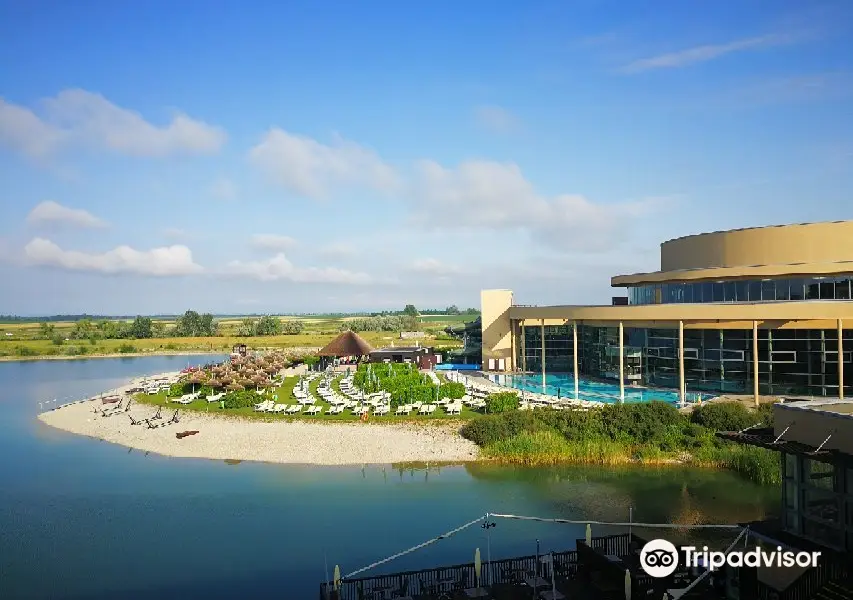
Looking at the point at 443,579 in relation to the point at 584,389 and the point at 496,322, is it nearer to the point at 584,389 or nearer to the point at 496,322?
the point at 584,389

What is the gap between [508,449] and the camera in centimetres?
2955

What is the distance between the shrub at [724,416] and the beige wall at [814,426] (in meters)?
17.9

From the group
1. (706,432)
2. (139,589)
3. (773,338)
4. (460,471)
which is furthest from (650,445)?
(139,589)

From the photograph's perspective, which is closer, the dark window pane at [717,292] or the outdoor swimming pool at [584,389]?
the outdoor swimming pool at [584,389]

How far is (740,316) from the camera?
112 ft

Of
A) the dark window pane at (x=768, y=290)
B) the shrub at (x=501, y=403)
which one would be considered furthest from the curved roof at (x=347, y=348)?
the dark window pane at (x=768, y=290)

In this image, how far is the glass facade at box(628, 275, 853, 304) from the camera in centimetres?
3556

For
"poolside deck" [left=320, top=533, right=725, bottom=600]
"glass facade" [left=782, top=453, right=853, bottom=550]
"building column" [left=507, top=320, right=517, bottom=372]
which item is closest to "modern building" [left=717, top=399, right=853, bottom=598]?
"glass facade" [left=782, top=453, right=853, bottom=550]

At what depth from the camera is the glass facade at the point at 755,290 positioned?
1400 inches

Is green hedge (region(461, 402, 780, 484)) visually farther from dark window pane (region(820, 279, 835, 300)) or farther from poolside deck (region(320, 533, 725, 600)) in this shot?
poolside deck (region(320, 533, 725, 600))

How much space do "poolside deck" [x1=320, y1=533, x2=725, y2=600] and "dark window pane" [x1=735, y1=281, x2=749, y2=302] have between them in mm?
26741

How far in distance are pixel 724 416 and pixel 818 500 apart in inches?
777

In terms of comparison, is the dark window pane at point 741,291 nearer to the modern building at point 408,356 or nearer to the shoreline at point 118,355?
the modern building at point 408,356

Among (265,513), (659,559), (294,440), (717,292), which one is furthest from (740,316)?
(265,513)
